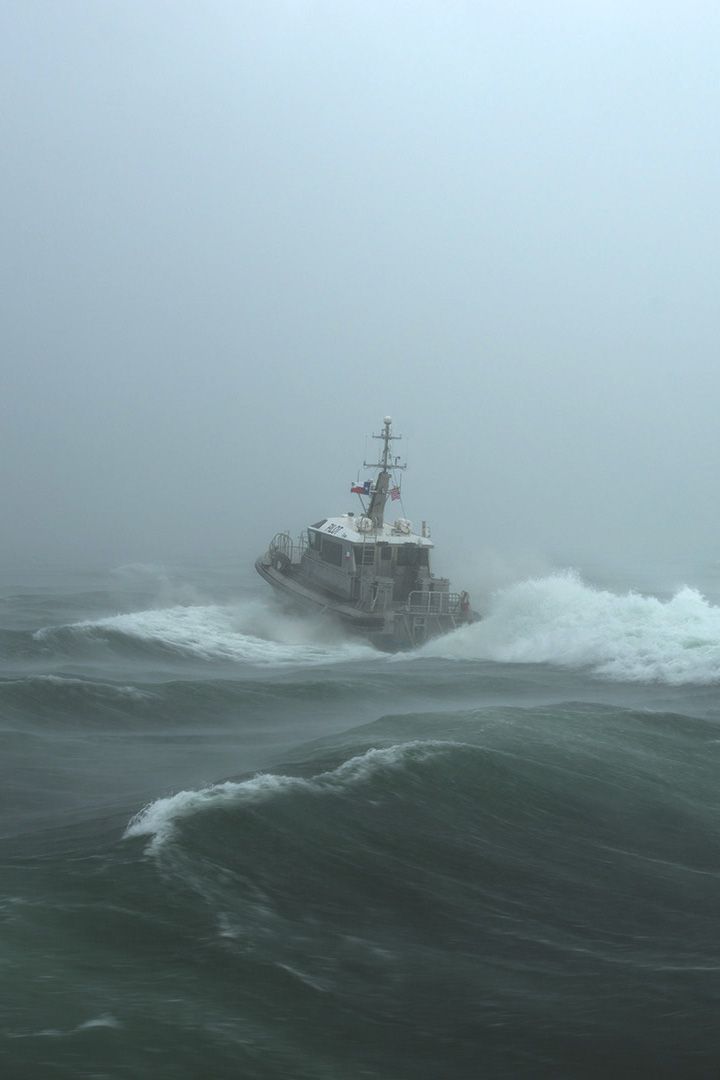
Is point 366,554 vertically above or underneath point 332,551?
underneath

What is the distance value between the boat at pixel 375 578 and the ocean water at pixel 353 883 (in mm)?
8244

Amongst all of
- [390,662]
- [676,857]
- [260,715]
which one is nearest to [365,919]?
[676,857]

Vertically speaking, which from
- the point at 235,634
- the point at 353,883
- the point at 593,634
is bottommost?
the point at 353,883

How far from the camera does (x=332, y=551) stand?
113 feet

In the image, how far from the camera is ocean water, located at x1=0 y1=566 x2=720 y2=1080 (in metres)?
7.66

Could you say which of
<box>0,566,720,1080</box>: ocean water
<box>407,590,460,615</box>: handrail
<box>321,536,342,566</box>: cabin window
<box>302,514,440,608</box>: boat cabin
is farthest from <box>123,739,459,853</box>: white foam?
<box>321,536,342,566</box>: cabin window

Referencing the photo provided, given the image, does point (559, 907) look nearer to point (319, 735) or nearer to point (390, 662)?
point (319, 735)

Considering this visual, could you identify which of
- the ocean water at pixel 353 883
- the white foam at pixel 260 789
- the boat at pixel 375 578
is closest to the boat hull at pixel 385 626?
the boat at pixel 375 578

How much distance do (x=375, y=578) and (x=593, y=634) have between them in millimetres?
6535

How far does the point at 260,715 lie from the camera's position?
20.2m

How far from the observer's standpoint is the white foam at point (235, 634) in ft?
97.9

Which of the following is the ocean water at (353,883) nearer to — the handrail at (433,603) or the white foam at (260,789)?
the white foam at (260,789)

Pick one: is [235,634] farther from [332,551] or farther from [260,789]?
[260,789]

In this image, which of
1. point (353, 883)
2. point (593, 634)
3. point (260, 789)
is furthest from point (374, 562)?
point (353, 883)
